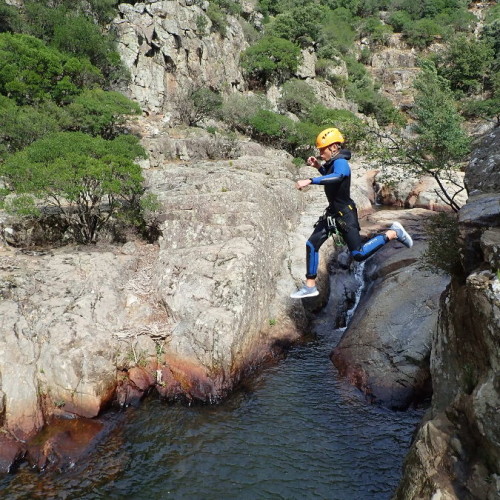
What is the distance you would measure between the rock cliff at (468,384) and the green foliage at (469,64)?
72.5 metres

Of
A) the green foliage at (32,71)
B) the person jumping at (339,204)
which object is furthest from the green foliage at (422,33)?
the person jumping at (339,204)

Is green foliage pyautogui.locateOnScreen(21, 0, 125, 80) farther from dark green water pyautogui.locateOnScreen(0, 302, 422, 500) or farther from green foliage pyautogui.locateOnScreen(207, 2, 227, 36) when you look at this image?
dark green water pyautogui.locateOnScreen(0, 302, 422, 500)

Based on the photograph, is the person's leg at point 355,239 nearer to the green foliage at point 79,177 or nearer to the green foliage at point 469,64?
the green foliage at point 79,177

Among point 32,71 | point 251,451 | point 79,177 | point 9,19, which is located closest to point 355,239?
point 251,451

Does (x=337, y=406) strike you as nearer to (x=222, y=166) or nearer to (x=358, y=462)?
(x=358, y=462)

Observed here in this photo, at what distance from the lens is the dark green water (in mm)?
→ 7672

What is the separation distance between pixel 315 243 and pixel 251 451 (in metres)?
4.73

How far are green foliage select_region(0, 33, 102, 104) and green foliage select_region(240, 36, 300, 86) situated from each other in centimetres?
2900

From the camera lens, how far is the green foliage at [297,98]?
164ft

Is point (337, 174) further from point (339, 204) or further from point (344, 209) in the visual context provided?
point (344, 209)

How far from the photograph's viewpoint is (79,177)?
13617 mm

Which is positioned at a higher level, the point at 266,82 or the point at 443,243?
the point at 266,82

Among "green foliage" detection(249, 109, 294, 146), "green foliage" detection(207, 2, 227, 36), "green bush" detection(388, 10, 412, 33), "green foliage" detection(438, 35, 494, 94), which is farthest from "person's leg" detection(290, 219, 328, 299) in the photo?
"green bush" detection(388, 10, 412, 33)

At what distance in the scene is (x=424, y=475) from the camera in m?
5.18
